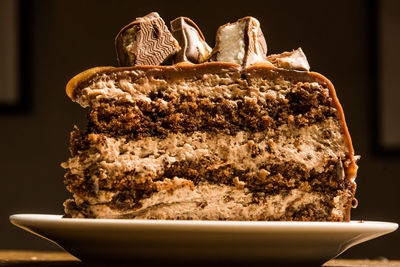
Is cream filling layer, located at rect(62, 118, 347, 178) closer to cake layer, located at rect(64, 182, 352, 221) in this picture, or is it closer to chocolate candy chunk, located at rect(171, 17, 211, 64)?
cake layer, located at rect(64, 182, 352, 221)

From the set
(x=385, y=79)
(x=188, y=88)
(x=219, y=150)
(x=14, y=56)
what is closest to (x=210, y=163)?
(x=219, y=150)

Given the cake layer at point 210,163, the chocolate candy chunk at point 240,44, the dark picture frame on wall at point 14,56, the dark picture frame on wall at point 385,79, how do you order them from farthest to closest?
the dark picture frame on wall at point 14,56 → the dark picture frame on wall at point 385,79 → the chocolate candy chunk at point 240,44 → the cake layer at point 210,163

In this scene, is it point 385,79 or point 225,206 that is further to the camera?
point 385,79

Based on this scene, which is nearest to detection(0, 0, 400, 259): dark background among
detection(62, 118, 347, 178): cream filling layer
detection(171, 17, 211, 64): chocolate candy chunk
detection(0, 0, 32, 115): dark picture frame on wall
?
detection(0, 0, 32, 115): dark picture frame on wall

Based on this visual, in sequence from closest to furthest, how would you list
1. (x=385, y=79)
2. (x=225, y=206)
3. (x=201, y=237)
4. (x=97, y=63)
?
(x=201, y=237) → (x=225, y=206) → (x=385, y=79) → (x=97, y=63)

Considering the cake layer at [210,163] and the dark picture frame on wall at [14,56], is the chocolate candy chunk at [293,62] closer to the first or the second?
the cake layer at [210,163]

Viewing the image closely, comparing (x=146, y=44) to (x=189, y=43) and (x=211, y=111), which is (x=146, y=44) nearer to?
(x=189, y=43)

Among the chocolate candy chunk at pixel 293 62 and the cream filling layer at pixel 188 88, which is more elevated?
the chocolate candy chunk at pixel 293 62

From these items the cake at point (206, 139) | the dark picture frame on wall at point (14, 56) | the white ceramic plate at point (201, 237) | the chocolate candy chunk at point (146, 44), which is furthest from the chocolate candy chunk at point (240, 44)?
the dark picture frame on wall at point (14, 56)
